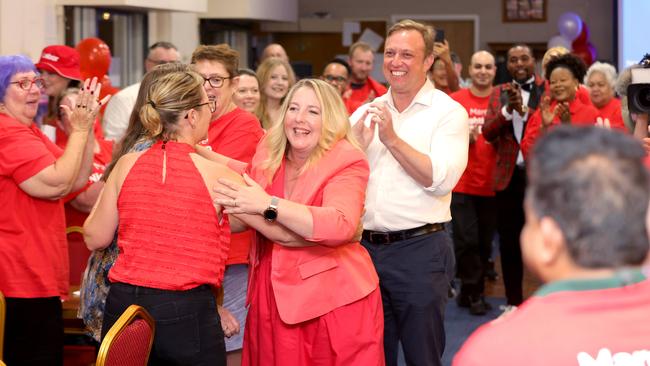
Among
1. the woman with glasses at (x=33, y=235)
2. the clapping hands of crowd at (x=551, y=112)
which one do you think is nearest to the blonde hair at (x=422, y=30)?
the woman with glasses at (x=33, y=235)

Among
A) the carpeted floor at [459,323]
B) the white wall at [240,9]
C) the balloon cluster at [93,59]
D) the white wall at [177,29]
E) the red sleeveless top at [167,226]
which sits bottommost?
the carpeted floor at [459,323]

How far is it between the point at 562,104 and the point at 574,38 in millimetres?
6995

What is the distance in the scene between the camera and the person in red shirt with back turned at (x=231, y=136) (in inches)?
141

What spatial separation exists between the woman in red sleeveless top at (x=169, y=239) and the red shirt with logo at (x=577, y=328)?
1.59 meters

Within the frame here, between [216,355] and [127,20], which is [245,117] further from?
[127,20]

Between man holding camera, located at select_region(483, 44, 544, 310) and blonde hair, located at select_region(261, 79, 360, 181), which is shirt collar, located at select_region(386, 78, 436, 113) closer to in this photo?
blonde hair, located at select_region(261, 79, 360, 181)

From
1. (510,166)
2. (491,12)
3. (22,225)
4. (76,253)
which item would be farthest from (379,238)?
(491,12)

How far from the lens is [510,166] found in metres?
5.88

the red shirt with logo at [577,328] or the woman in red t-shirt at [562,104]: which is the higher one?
the woman in red t-shirt at [562,104]

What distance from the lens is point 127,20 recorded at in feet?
26.9

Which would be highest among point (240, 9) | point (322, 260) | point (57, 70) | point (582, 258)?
point (240, 9)

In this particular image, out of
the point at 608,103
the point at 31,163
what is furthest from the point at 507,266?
the point at 31,163

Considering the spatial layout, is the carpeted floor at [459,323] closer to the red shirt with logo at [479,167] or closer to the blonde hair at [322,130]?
the red shirt with logo at [479,167]

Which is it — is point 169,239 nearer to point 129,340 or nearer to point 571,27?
point 129,340
